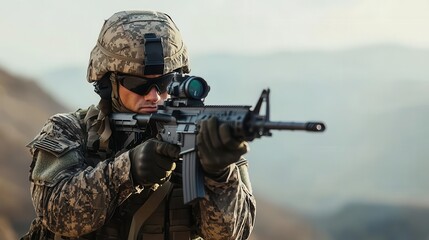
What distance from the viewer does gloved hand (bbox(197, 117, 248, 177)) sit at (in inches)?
213

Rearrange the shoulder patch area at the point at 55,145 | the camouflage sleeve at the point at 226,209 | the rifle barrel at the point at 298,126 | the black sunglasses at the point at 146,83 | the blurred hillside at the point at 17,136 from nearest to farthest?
1. the rifle barrel at the point at 298,126
2. the camouflage sleeve at the point at 226,209
3. the shoulder patch area at the point at 55,145
4. the black sunglasses at the point at 146,83
5. the blurred hillside at the point at 17,136

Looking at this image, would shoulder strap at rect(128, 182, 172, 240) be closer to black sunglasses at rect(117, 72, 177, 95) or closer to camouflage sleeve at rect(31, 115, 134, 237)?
camouflage sleeve at rect(31, 115, 134, 237)

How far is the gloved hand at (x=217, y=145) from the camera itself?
5.40m

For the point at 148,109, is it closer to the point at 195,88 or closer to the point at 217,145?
the point at 195,88

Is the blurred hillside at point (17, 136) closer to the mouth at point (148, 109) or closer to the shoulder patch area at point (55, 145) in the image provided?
the shoulder patch area at point (55, 145)

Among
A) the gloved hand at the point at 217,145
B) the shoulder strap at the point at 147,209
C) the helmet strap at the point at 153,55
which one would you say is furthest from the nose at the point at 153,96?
the gloved hand at the point at 217,145

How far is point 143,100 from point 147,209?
0.69 metres

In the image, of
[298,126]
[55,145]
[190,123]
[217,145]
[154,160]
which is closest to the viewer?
[298,126]

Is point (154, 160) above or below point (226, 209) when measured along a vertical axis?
above

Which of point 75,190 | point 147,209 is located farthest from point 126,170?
point 147,209

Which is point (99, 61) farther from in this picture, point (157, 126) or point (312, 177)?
point (312, 177)

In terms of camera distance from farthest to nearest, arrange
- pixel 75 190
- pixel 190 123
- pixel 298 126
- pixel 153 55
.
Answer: pixel 153 55, pixel 75 190, pixel 190 123, pixel 298 126

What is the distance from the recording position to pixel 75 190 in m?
6.34

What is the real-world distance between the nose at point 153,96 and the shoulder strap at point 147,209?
1.75ft
